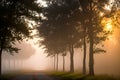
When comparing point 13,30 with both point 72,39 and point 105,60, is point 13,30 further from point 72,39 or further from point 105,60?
point 105,60

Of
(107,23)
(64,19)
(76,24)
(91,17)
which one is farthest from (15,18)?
(76,24)

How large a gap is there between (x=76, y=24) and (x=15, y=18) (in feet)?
44.1

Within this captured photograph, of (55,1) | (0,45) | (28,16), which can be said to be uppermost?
(55,1)

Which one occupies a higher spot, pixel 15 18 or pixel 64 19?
pixel 64 19

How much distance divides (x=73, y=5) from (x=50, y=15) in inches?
319

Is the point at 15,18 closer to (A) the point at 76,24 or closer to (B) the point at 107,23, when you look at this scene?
(B) the point at 107,23

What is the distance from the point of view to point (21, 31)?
39781 mm

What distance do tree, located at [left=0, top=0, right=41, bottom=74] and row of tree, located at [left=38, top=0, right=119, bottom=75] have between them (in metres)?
5.09

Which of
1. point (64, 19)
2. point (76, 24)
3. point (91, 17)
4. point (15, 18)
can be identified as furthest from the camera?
point (64, 19)

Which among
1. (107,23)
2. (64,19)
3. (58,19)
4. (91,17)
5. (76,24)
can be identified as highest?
(58,19)

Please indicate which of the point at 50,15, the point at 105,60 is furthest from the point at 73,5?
the point at 105,60

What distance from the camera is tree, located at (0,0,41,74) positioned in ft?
124

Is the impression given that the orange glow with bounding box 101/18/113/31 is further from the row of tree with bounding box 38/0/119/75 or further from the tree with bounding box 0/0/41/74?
the tree with bounding box 0/0/41/74

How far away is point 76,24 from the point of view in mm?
49844
